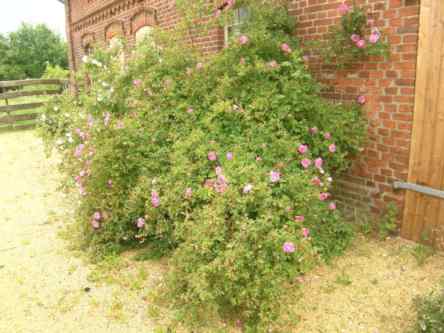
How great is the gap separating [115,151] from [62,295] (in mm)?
1380

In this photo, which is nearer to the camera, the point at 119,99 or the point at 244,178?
the point at 244,178

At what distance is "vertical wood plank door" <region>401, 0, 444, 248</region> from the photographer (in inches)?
130

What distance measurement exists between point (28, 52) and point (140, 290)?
3184cm

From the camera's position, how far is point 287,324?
2.79 meters

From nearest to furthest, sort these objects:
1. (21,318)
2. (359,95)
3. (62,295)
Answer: (21,318) < (62,295) < (359,95)

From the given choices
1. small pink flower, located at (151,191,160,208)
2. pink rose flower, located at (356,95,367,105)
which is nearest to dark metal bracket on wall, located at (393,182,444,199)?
pink rose flower, located at (356,95,367,105)

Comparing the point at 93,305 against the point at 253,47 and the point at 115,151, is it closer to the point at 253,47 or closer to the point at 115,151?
the point at 115,151

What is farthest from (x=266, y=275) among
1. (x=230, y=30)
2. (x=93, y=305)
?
(x=230, y=30)

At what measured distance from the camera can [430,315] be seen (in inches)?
96.3

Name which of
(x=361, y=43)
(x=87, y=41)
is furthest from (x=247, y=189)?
(x=87, y=41)

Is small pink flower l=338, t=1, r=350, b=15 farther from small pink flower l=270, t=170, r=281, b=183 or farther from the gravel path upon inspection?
the gravel path

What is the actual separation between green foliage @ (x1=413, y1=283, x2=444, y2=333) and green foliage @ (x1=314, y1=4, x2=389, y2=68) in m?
2.26

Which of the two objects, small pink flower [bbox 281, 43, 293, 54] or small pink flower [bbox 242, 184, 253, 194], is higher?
small pink flower [bbox 281, 43, 293, 54]

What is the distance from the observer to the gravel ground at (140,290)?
286 centimetres
